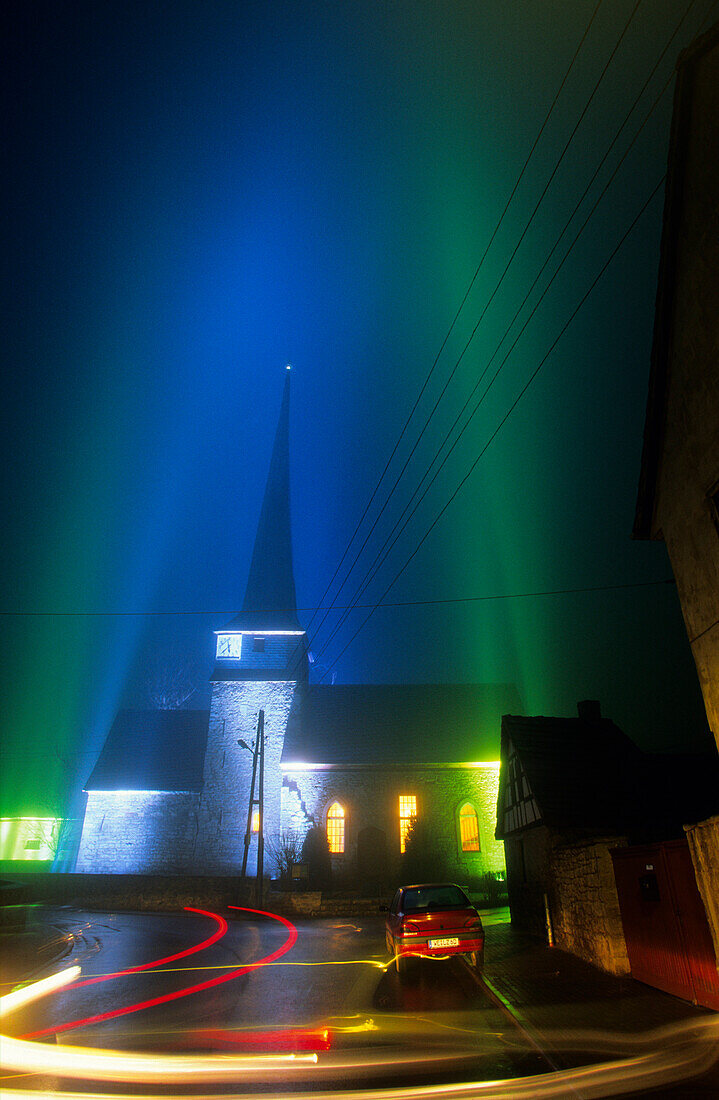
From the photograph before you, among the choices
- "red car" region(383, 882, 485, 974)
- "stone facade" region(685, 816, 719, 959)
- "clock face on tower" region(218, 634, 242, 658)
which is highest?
"clock face on tower" region(218, 634, 242, 658)

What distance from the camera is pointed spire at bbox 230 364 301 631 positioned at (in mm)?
39906

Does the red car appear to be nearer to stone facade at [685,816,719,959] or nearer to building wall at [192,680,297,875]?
stone facade at [685,816,719,959]

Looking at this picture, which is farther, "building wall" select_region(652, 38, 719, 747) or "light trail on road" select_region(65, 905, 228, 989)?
"light trail on road" select_region(65, 905, 228, 989)

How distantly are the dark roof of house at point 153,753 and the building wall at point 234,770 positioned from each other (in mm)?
1681

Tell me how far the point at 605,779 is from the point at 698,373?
10.5 m

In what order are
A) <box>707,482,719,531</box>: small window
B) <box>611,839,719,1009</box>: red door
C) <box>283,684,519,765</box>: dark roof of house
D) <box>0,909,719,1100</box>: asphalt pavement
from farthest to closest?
<box>283,684,519,765</box>: dark roof of house, <box>707,482,719,531</box>: small window, <box>611,839,719,1009</box>: red door, <box>0,909,719,1100</box>: asphalt pavement

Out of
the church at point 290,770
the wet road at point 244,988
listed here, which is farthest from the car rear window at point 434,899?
the church at point 290,770

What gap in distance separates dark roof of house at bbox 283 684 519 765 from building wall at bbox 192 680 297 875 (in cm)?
134

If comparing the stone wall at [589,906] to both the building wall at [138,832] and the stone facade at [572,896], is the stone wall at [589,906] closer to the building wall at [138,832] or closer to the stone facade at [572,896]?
the stone facade at [572,896]

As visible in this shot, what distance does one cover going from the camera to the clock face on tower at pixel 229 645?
3856 cm

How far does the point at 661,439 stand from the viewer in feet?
36.8

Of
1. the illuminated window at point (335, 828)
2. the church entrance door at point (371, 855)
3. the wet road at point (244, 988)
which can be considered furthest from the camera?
the illuminated window at point (335, 828)

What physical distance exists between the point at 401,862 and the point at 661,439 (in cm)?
2555

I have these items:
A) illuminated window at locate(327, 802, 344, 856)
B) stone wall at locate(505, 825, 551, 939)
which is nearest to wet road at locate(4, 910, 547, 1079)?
stone wall at locate(505, 825, 551, 939)
